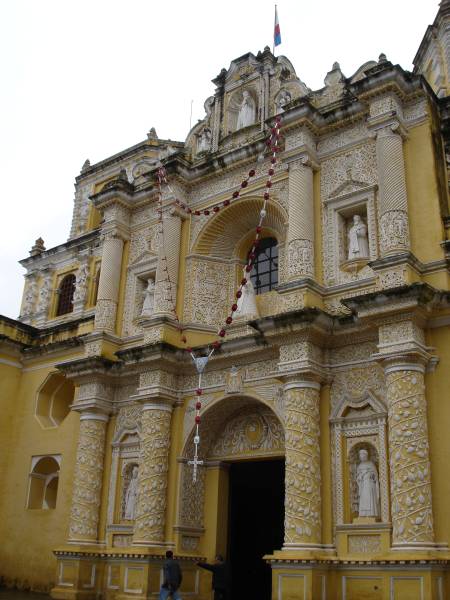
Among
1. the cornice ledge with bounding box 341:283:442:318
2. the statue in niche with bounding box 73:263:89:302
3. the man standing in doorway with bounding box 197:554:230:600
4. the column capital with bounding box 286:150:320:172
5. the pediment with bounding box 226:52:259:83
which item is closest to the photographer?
the cornice ledge with bounding box 341:283:442:318

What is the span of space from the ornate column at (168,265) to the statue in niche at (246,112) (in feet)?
9.17

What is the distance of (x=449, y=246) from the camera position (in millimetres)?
12188

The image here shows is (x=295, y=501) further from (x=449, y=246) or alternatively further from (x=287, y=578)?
(x=449, y=246)

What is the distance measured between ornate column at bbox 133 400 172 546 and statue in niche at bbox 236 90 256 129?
7209 mm

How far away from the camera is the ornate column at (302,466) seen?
38.3 feet

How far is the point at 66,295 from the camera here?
68.9ft

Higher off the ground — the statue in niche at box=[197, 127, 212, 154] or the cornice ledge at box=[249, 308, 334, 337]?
the statue in niche at box=[197, 127, 212, 154]

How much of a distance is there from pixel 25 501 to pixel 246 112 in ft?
37.9

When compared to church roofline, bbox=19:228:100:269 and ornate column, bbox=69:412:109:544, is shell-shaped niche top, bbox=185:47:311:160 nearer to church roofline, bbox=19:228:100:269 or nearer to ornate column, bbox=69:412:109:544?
church roofline, bbox=19:228:100:269

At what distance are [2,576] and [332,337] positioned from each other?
10.7 m

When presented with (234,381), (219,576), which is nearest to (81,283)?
(234,381)

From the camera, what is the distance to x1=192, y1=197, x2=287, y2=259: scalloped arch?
16.0m

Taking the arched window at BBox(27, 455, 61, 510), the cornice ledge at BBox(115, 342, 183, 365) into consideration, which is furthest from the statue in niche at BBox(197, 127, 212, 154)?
the arched window at BBox(27, 455, 61, 510)

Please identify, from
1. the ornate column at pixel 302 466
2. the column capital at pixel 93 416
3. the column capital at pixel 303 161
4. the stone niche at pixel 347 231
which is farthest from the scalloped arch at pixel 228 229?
the ornate column at pixel 302 466
